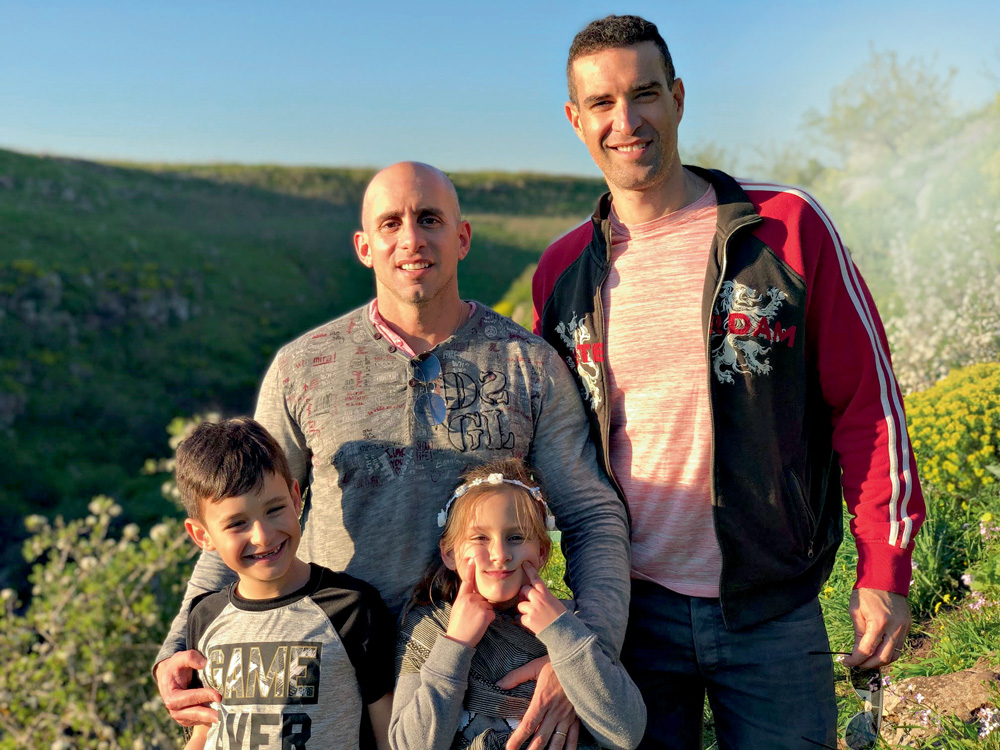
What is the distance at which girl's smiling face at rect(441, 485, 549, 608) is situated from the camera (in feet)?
6.86

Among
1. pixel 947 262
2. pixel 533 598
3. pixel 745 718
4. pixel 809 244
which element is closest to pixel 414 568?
pixel 533 598

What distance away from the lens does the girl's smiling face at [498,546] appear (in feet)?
6.86

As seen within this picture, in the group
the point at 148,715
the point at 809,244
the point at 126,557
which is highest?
the point at 809,244

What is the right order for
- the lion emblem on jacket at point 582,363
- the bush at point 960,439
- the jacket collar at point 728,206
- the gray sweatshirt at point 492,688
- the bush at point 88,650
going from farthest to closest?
the bush at point 88,650
the bush at point 960,439
the lion emblem on jacket at point 582,363
the jacket collar at point 728,206
the gray sweatshirt at point 492,688

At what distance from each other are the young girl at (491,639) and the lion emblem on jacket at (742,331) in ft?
2.15

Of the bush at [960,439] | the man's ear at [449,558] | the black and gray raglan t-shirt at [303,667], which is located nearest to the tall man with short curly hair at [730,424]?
the man's ear at [449,558]

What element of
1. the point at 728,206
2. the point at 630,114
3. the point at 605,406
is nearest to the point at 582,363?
the point at 605,406

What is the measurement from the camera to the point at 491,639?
216 centimetres

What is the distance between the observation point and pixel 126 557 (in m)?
7.51

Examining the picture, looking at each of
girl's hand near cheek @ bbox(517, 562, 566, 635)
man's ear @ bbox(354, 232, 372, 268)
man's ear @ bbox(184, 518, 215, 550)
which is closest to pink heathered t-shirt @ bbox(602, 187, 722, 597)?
girl's hand near cheek @ bbox(517, 562, 566, 635)

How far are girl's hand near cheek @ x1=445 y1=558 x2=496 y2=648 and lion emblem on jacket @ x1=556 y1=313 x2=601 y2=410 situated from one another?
69 centimetres

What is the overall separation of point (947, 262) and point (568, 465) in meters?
6.83

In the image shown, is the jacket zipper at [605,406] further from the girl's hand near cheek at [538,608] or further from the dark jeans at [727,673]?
the girl's hand near cheek at [538,608]

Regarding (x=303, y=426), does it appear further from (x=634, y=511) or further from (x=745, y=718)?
(x=745, y=718)
